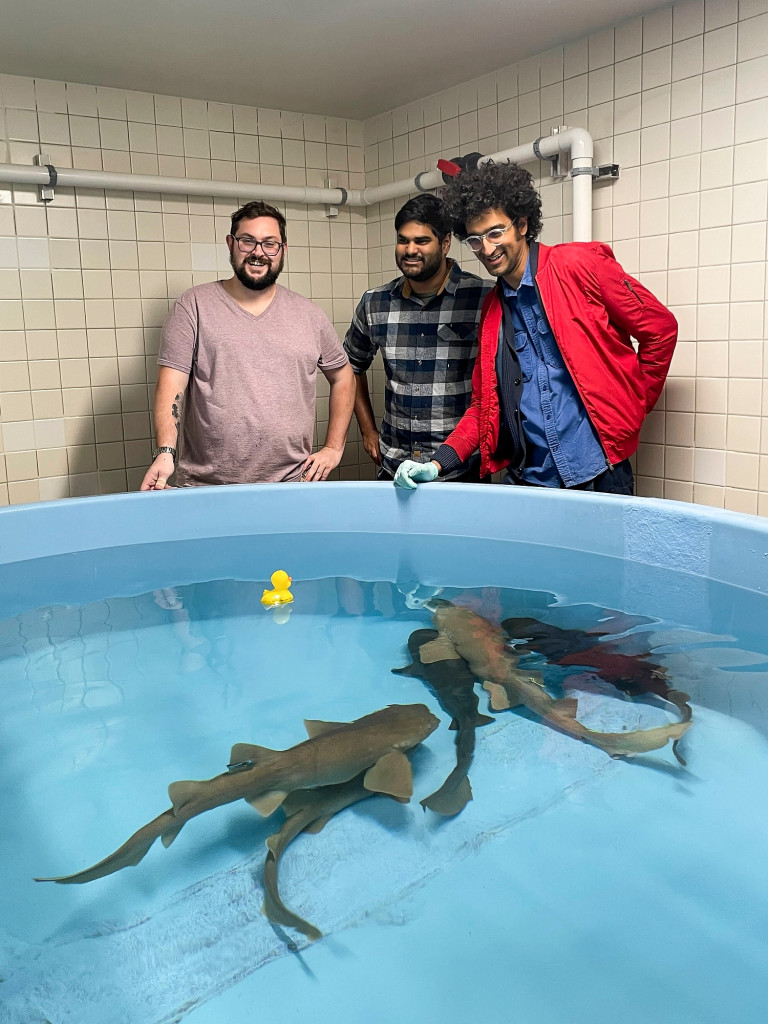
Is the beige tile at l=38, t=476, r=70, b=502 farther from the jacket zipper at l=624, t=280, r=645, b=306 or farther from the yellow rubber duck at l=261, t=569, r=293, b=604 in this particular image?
the jacket zipper at l=624, t=280, r=645, b=306

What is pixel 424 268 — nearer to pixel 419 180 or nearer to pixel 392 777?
pixel 419 180

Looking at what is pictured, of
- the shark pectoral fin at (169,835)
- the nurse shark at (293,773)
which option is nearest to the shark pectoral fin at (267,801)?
the nurse shark at (293,773)

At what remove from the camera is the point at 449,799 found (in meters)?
1.27

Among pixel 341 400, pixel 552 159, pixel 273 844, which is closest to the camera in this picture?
pixel 273 844

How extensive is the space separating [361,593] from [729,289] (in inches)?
65.6

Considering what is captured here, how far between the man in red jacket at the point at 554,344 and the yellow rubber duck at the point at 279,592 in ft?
1.73

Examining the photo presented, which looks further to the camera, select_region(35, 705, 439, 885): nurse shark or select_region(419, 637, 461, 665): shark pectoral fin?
select_region(419, 637, 461, 665): shark pectoral fin

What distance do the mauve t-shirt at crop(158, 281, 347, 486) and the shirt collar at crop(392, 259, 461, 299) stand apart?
0.33 meters

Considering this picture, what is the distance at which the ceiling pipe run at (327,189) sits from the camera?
312cm

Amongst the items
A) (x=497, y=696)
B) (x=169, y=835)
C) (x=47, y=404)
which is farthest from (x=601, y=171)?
(x=169, y=835)

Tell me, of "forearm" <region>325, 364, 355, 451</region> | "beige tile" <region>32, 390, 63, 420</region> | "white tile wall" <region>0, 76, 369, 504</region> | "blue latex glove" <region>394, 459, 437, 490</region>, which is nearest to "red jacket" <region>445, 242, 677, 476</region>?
"blue latex glove" <region>394, 459, 437, 490</region>

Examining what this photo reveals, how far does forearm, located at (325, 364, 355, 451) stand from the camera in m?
3.15

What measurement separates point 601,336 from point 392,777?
1.62 m

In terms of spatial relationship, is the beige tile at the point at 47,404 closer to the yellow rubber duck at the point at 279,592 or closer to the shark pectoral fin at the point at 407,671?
the yellow rubber duck at the point at 279,592
